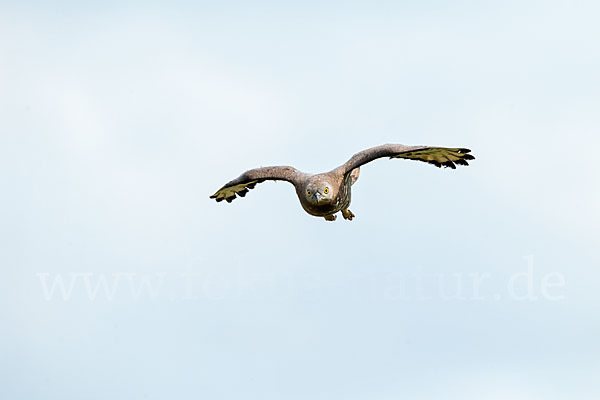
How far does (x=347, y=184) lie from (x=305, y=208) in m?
1.69

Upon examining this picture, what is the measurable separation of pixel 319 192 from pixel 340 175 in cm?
124

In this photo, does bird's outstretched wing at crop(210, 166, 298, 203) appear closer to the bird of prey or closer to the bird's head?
the bird of prey

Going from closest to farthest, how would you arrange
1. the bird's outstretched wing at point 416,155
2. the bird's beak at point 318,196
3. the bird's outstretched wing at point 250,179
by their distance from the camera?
the bird's outstretched wing at point 416,155 → the bird's beak at point 318,196 → the bird's outstretched wing at point 250,179

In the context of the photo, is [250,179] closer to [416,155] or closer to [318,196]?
[318,196]

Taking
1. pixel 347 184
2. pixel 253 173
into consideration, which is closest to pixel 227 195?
pixel 253 173

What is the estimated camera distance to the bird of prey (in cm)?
3531

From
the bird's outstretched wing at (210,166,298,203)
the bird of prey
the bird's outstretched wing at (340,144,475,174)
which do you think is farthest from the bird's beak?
the bird's outstretched wing at (210,166,298,203)

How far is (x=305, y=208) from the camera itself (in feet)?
121

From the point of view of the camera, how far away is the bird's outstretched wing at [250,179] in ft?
124

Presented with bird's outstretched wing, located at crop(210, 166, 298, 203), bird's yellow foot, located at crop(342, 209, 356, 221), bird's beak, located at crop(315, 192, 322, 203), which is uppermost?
bird's outstretched wing, located at crop(210, 166, 298, 203)

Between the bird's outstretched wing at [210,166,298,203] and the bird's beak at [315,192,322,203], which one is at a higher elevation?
the bird's outstretched wing at [210,166,298,203]

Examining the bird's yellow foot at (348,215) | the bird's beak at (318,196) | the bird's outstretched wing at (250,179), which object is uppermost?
the bird's outstretched wing at (250,179)

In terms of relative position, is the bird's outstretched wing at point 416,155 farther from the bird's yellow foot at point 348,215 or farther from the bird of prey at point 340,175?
the bird's yellow foot at point 348,215

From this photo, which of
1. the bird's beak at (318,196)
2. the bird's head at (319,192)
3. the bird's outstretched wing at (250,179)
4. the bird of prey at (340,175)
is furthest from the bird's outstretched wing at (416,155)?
the bird's outstretched wing at (250,179)
